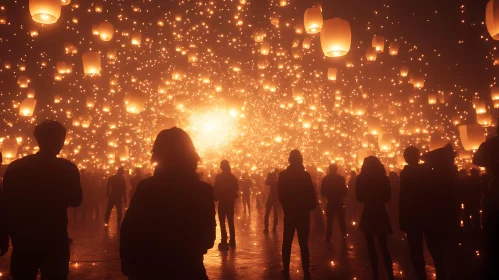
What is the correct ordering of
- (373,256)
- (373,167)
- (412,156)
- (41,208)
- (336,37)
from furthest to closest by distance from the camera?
(336,37) < (373,167) < (373,256) < (412,156) < (41,208)

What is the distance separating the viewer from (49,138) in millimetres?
3016

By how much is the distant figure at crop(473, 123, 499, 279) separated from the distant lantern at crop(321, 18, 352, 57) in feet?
14.4

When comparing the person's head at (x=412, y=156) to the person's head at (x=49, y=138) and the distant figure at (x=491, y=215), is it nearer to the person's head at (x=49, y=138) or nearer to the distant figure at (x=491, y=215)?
the distant figure at (x=491, y=215)

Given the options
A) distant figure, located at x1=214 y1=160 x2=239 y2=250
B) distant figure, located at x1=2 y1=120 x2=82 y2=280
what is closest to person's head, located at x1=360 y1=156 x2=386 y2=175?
distant figure, located at x1=214 y1=160 x2=239 y2=250

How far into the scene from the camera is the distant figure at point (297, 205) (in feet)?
16.5

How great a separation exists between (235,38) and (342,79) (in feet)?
29.3

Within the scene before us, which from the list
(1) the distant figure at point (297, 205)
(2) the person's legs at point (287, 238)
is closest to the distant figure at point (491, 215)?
(1) the distant figure at point (297, 205)

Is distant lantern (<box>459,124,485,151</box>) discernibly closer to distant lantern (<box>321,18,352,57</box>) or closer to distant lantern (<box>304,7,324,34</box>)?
distant lantern (<box>304,7,324,34</box>)

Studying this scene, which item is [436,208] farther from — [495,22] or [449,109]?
[449,109]

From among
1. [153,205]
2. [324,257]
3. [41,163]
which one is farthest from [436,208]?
[41,163]

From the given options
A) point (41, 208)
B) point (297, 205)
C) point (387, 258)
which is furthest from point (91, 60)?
point (387, 258)

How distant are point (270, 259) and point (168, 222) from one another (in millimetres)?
4557

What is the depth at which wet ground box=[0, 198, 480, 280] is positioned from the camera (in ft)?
17.3

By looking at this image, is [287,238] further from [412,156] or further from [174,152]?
[174,152]
